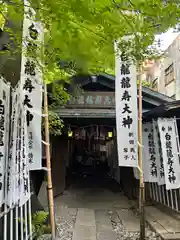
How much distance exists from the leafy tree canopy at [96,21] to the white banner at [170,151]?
338 centimetres

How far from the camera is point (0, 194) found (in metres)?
3.83

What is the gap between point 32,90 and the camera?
16.7 ft

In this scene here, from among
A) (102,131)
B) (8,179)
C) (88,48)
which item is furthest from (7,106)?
(102,131)

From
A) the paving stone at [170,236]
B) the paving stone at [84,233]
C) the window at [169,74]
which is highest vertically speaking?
the window at [169,74]

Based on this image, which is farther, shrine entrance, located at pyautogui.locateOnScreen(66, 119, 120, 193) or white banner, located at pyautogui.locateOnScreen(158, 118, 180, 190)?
shrine entrance, located at pyautogui.locateOnScreen(66, 119, 120, 193)

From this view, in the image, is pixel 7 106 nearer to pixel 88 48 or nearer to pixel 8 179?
pixel 8 179

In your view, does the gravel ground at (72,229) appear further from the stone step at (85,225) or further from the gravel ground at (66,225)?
the stone step at (85,225)

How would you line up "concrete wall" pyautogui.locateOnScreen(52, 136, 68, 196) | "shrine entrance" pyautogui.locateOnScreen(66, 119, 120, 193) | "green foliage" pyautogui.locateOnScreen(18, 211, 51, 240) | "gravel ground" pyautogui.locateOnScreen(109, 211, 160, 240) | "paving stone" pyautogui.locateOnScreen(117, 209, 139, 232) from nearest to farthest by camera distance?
"green foliage" pyautogui.locateOnScreen(18, 211, 51, 240), "gravel ground" pyautogui.locateOnScreen(109, 211, 160, 240), "paving stone" pyautogui.locateOnScreen(117, 209, 139, 232), "concrete wall" pyautogui.locateOnScreen(52, 136, 68, 196), "shrine entrance" pyautogui.locateOnScreen(66, 119, 120, 193)

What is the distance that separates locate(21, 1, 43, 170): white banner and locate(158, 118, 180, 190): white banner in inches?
149

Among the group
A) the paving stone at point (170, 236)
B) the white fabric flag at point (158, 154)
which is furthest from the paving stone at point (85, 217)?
the white fabric flag at point (158, 154)

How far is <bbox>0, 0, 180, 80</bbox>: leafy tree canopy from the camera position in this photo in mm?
2992

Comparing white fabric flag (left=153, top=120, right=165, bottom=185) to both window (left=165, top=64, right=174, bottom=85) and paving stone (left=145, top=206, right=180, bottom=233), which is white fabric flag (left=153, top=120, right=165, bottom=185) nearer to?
paving stone (left=145, top=206, right=180, bottom=233)

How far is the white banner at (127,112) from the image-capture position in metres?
5.89

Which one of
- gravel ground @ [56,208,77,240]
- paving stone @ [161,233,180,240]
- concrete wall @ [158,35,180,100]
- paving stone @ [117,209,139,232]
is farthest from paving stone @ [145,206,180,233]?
concrete wall @ [158,35,180,100]
